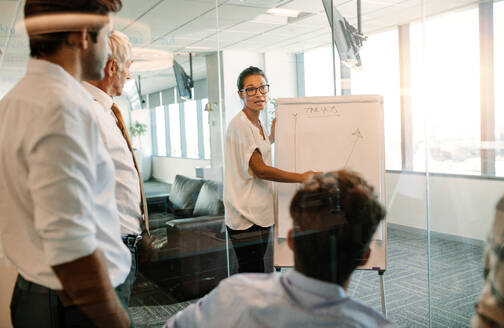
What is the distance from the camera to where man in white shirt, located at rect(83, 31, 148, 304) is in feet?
4.78

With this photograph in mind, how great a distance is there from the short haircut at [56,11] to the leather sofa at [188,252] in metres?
2.17

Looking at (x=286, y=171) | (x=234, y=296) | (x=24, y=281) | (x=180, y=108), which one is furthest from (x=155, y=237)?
(x=234, y=296)

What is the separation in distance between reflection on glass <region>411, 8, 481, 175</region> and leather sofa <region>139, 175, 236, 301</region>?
1.56 meters

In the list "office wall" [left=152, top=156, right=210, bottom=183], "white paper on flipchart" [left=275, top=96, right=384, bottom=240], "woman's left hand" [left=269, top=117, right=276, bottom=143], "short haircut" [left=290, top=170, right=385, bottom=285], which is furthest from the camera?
"office wall" [left=152, top=156, right=210, bottom=183]

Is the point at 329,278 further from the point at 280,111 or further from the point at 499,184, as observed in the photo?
the point at 499,184

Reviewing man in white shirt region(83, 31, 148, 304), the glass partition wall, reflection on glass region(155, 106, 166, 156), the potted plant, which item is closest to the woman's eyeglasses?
the glass partition wall

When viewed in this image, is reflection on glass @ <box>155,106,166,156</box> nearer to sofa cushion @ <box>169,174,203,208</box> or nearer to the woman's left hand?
sofa cushion @ <box>169,174,203,208</box>

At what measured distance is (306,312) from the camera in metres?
0.94

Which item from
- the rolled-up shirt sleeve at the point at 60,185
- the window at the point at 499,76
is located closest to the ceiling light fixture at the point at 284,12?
the window at the point at 499,76

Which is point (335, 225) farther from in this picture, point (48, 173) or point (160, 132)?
point (160, 132)

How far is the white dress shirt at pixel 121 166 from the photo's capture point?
1448 mm

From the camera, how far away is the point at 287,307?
3.10 feet

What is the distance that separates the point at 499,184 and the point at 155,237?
229 centimetres

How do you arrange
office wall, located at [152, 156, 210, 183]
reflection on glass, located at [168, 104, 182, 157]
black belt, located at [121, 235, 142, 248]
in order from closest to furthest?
1. black belt, located at [121, 235, 142, 248]
2. office wall, located at [152, 156, 210, 183]
3. reflection on glass, located at [168, 104, 182, 157]
